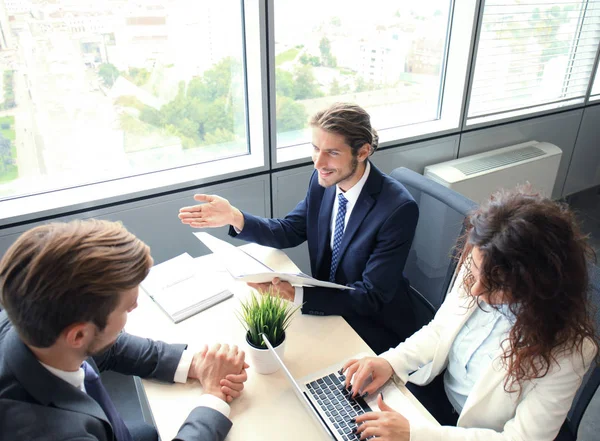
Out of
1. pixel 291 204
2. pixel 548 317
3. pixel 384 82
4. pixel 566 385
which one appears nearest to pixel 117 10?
pixel 291 204

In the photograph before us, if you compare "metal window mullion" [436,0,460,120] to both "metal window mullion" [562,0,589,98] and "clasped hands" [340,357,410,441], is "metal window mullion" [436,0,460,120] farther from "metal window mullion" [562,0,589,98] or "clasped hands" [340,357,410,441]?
"clasped hands" [340,357,410,441]

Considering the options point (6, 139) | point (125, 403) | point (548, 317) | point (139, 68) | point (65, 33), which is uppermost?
point (65, 33)

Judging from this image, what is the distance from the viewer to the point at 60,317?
81 cm

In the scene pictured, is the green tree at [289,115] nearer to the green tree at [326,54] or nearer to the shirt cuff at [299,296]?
the green tree at [326,54]

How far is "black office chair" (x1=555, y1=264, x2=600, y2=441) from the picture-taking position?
112 centimetres

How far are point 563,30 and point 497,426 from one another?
133 inches

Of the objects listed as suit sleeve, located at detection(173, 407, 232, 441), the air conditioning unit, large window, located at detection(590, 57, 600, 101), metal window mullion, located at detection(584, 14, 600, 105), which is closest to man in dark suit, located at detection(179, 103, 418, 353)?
suit sleeve, located at detection(173, 407, 232, 441)

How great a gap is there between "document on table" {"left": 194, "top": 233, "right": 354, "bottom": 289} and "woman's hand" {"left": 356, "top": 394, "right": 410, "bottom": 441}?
0.42m

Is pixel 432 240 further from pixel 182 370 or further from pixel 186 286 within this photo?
pixel 182 370

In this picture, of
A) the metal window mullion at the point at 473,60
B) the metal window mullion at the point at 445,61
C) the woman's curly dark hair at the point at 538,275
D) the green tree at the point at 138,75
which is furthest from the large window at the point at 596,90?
the green tree at the point at 138,75

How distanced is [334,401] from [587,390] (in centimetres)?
65

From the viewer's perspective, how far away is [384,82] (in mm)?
2896

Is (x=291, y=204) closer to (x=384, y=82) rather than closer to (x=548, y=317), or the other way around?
(x=384, y=82)

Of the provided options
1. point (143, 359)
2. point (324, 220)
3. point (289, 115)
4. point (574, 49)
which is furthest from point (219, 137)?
point (574, 49)
